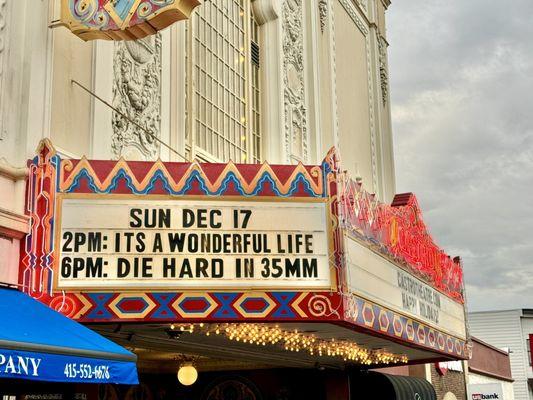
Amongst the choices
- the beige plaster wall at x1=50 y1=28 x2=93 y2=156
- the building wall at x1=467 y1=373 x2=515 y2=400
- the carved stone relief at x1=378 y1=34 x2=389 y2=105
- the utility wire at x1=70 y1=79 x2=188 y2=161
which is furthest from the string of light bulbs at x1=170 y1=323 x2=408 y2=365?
the building wall at x1=467 y1=373 x2=515 y2=400

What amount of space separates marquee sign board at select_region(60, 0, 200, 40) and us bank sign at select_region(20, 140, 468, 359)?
1544mm

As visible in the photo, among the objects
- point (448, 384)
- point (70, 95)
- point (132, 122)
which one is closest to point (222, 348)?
point (132, 122)

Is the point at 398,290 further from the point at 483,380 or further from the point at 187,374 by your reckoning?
the point at 483,380

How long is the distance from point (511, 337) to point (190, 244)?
4103 centimetres

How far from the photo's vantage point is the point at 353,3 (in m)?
22.5

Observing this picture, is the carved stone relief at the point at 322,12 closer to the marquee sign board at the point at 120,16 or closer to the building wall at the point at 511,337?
the marquee sign board at the point at 120,16

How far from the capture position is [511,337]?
47.2 meters

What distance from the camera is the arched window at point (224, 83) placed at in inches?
554

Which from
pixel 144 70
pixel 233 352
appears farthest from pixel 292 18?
pixel 233 352

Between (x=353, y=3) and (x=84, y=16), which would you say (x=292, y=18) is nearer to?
(x=353, y=3)

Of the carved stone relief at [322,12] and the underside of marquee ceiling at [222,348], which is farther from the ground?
the carved stone relief at [322,12]

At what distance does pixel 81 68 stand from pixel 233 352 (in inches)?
211

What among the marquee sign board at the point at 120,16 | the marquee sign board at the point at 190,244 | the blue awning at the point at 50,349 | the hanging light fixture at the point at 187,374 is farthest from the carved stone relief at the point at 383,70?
the blue awning at the point at 50,349

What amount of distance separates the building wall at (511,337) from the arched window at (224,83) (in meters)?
34.0
